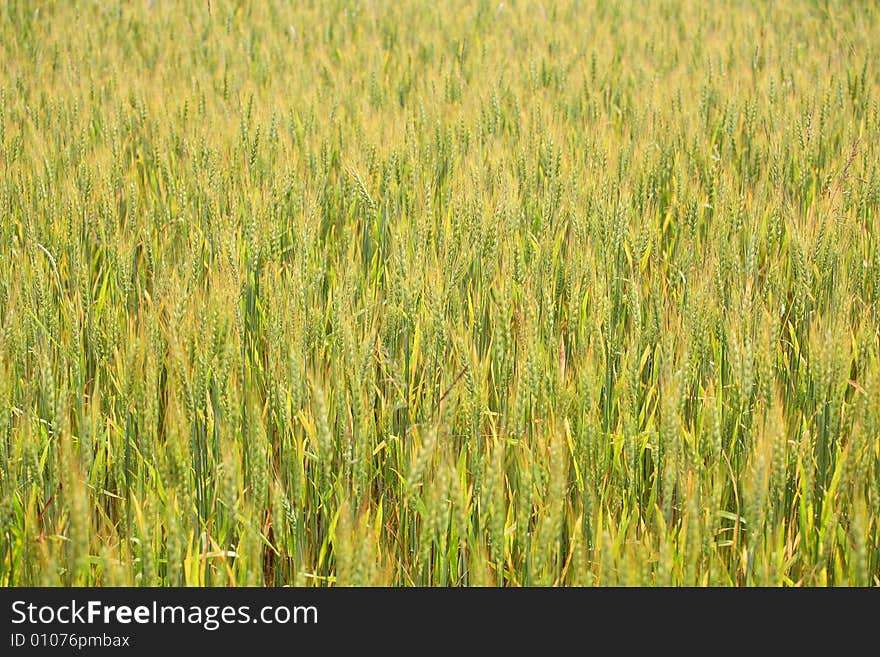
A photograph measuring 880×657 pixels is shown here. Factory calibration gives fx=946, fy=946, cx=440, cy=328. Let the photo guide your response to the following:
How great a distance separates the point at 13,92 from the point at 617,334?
2.83 m

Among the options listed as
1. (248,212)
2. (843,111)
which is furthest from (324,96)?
(843,111)

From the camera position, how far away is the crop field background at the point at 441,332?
4.33 ft

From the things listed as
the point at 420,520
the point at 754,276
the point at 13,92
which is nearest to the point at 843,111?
the point at 754,276

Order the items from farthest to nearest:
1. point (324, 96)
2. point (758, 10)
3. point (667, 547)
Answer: point (758, 10) < point (324, 96) < point (667, 547)

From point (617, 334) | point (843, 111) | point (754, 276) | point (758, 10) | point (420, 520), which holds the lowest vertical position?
point (420, 520)

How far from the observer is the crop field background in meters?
1.32

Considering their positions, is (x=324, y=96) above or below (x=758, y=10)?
below

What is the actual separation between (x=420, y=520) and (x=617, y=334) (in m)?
0.67

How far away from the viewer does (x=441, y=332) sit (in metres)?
1.65
